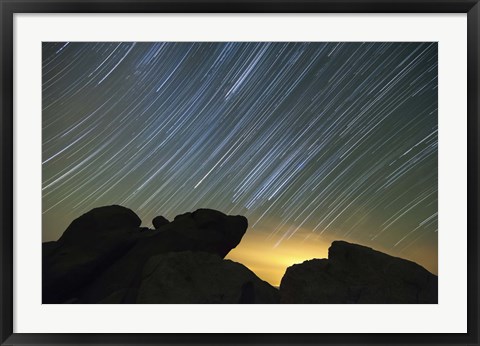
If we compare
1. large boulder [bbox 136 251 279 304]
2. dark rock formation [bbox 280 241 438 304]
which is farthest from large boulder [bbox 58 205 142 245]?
dark rock formation [bbox 280 241 438 304]

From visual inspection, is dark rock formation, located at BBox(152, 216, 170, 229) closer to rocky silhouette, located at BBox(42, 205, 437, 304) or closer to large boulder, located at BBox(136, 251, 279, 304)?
rocky silhouette, located at BBox(42, 205, 437, 304)
